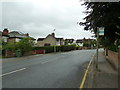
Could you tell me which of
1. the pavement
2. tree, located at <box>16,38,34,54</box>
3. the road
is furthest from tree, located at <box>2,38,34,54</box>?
the pavement

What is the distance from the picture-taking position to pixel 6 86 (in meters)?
7.66

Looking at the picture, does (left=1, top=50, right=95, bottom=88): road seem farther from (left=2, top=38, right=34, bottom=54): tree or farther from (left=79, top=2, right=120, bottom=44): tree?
(left=2, top=38, right=34, bottom=54): tree

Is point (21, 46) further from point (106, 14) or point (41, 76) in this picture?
point (41, 76)

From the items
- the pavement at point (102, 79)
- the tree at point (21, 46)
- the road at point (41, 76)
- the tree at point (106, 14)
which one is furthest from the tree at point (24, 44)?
the pavement at point (102, 79)

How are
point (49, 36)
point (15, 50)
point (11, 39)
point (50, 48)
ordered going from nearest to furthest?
point (15, 50) → point (50, 48) → point (11, 39) → point (49, 36)

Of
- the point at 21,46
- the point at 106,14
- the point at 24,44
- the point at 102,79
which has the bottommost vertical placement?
the point at 102,79

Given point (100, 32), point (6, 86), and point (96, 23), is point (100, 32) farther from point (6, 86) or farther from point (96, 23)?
point (6, 86)

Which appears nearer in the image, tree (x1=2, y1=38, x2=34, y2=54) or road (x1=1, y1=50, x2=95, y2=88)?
road (x1=1, y1=50, x2=95, y2=88)

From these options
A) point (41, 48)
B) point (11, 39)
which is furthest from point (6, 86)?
point (11, 39)

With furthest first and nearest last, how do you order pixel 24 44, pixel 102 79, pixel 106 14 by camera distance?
pixel 24 44 → pixel 106 14 → pixel 102 79

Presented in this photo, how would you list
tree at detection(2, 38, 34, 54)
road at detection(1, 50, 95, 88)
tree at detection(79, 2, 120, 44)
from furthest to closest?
tree at detection(2, 38, 34, 54) → tree at detection(79, 2, 120, 44) → road at detection(1, 50, 95, 88)

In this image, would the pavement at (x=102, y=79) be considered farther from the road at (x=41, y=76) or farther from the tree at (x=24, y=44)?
the tree at (x=24, y=44)

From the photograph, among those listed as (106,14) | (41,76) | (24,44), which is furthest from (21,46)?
(41,76)

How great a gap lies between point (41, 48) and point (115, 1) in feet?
115
